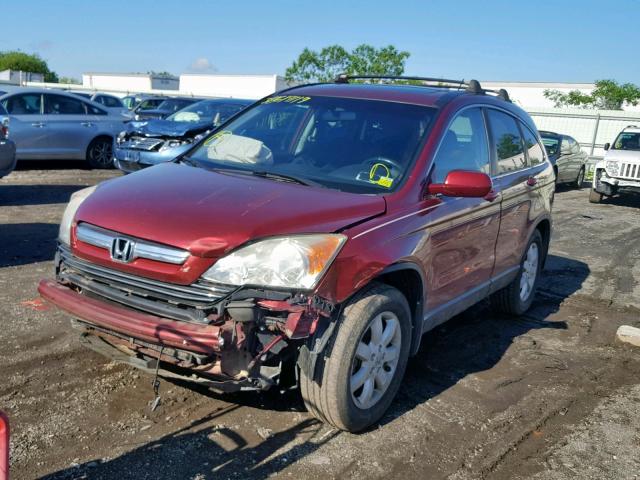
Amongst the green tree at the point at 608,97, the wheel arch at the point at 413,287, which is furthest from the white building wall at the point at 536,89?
the wheel arch at the point at 413,287

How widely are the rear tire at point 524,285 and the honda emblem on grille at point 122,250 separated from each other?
365 cm

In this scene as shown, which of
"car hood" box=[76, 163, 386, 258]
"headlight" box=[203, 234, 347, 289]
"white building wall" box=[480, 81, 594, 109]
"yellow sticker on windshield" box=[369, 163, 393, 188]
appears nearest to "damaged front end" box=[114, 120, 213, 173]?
"car hood" box=[76, 163, 386, 258]

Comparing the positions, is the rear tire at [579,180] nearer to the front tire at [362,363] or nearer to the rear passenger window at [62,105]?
the rear passenger window at [62,105]

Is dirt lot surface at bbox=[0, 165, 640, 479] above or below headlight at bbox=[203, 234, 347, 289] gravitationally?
below

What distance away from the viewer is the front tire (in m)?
3.33

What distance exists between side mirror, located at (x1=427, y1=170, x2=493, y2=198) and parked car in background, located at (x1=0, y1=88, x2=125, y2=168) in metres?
10.8

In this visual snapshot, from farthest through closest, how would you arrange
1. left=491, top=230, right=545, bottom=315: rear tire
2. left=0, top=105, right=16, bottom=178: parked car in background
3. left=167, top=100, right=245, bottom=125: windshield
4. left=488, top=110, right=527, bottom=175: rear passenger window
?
left=167, top=100, right=245, bottom=125: windshield
left=0, top=105, right=16, bottom=178: parked car in background
left=491, top=230, right=545, bottom=315: rear tire
left=488, top=110, right=527, bottom=175: rear passenger window

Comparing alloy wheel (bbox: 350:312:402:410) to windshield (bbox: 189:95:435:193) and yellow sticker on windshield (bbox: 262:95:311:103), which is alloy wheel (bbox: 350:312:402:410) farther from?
yellow sticker on windshield (bbox: 262:95:311:103)

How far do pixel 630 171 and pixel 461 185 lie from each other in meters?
12.1

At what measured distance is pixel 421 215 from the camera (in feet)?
12.9

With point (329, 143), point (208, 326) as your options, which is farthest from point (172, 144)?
point (208, 326)

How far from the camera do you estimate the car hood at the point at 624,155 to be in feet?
46.9

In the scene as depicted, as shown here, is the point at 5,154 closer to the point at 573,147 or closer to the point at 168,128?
the point at 168,128

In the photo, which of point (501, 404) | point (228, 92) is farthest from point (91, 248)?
point (228, 92)
